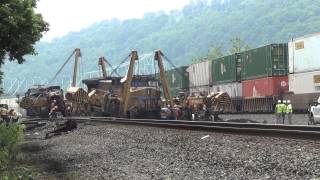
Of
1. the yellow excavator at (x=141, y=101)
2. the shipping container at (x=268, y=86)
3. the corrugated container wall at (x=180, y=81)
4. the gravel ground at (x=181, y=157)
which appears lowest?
the gravel ground at (x=181, y=157)

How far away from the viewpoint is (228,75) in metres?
47.8

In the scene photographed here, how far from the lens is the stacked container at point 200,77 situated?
5072 cm

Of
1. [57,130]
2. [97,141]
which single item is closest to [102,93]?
[57,130]

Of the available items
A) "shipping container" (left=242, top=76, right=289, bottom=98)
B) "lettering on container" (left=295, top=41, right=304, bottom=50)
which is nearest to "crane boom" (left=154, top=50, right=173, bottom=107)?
"shipping container" (left=242, top=76, right=289, bottom=98)

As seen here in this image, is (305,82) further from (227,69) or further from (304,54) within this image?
(227,69)

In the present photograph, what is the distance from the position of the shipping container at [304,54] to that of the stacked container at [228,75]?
321 inches

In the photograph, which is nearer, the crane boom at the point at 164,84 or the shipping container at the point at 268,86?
the crane boom at the point at 164,84

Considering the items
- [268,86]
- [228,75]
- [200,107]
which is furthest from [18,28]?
[228,75]

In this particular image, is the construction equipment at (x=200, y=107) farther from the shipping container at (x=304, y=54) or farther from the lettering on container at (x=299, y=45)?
the lettering on container at (x=299, y=45)

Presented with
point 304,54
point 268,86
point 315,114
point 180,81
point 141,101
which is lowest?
point 315,114

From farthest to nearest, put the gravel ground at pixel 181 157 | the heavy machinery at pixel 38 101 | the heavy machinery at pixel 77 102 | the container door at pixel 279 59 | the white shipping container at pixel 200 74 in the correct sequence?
the white shipping container at pixel 200 74 < the heavy machinery at pixel 38 101 < the heavy machinery at pixel 77 102 < the container door at pixel 279 59 < the gravel ground at pixel 181 157

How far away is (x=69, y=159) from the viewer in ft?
53.1

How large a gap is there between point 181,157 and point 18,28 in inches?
301

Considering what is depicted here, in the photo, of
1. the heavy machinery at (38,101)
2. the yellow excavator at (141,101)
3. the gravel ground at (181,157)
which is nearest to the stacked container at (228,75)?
the yellow excavator at (141,101)
